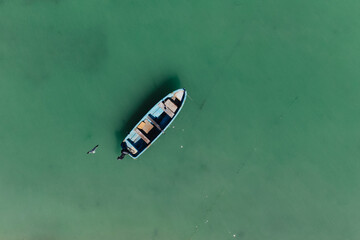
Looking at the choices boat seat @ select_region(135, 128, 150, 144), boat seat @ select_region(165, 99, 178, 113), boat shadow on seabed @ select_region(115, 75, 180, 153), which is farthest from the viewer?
boat shadow on seabed @ select_region(115, 75, 180, 153)

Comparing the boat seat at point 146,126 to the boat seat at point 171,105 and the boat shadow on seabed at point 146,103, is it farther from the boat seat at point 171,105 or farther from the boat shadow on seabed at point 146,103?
the boat seat at point 171,105

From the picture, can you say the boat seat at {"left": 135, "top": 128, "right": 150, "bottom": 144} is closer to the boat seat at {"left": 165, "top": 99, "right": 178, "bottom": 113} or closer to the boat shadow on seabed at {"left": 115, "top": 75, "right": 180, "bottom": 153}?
the boat shadow on seabed at {"left": 115, "top": 75, "right": 180, "bottom": 153}

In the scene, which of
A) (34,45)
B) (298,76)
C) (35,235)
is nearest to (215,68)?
(298,76)

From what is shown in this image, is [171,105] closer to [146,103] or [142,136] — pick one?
[146,103]

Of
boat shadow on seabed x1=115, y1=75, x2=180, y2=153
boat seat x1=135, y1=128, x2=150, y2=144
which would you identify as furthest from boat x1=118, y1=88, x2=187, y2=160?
boat shadow on seabed x1=115, y1=75, x2=180, y2=153

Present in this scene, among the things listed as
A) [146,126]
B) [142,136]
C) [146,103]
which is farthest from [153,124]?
[146,103]

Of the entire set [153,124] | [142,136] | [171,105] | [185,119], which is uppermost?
[171,105]

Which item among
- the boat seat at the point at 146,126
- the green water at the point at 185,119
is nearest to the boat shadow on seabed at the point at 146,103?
the green water at the point at 185,119
